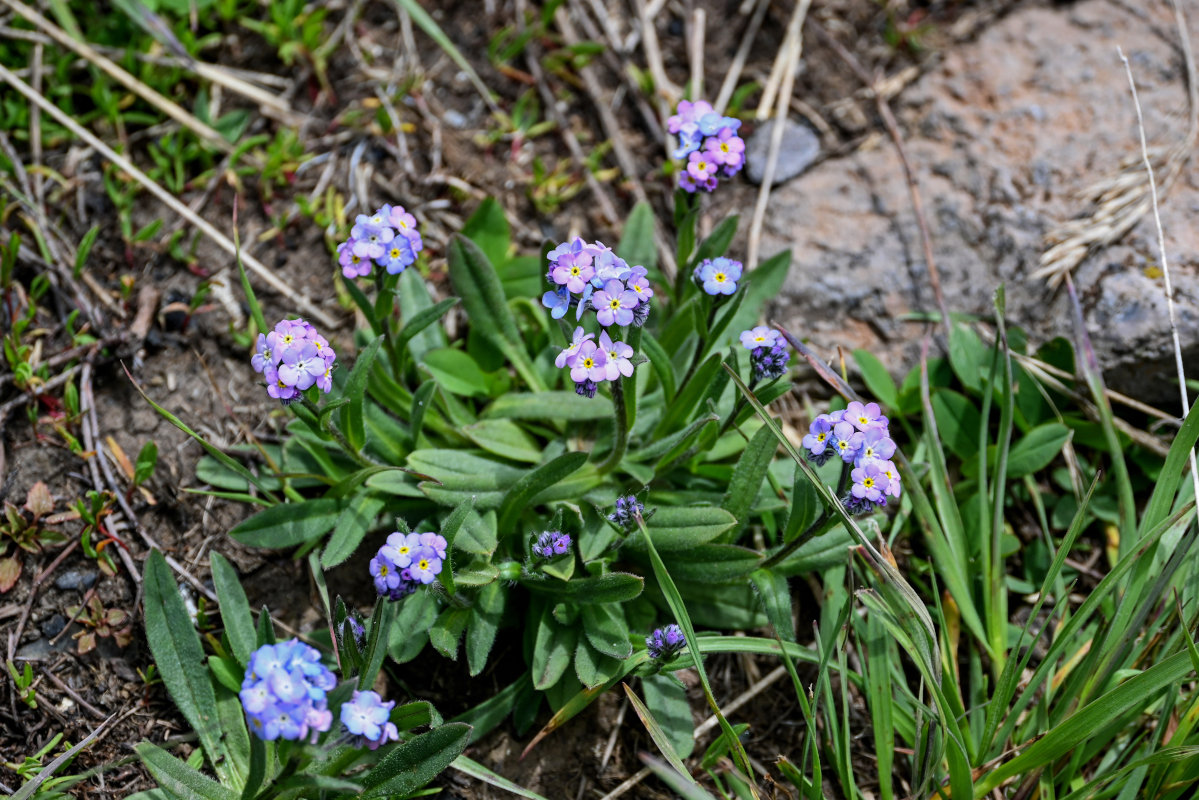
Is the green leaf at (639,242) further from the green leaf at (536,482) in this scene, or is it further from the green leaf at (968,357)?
the green leaf at (968,357)

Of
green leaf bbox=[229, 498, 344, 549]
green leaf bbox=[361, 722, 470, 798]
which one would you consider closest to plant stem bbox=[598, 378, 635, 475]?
green leaf bbox=[229, 498, 344, 549]

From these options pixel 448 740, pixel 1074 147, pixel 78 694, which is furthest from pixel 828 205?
pixel 78 694

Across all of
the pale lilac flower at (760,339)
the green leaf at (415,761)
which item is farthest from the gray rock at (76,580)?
the pale lilac flower at (760,339)

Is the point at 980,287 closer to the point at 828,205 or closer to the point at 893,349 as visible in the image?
the point at 893,349

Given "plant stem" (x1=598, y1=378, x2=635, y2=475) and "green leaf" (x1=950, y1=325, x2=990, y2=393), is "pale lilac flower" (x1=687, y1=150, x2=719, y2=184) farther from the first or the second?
"green leaf" (x1=950, y1=325, x2=990, y2=393)

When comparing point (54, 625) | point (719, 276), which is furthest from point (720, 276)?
point (54, 625)
